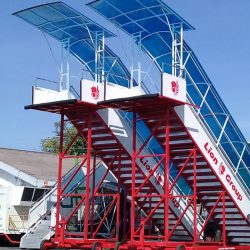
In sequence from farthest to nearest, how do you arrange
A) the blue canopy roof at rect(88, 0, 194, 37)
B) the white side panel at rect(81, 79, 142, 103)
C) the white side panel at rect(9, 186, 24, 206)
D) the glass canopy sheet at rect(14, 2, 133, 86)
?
1. the white side panel at rect(9, 186, 24, 206)
2. the glass canopy sheet at rect(14, 2, 133, 86)
3. the white side panel at rect(81, 79, 142, 103)
4. the blue canopy roof at rect(88, 0, 194, 37)

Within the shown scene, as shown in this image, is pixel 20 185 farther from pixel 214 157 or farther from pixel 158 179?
pixel 214 157

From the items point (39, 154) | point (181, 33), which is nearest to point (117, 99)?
point (181, 33)

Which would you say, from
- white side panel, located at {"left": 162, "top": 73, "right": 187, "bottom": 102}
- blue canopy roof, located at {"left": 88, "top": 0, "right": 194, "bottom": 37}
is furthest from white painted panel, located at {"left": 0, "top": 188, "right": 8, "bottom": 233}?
white side panel, located at {"left": 162, "top": 73, "right": 187, "bottom": 102}

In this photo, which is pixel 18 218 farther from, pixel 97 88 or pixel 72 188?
pixel 97 88

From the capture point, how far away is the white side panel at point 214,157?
22.1m

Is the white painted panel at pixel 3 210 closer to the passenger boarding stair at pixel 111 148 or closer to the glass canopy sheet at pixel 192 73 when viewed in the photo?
the passenger boarding stair at pixel 111 148

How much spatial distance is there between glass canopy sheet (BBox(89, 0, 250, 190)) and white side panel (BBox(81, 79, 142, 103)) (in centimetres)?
168

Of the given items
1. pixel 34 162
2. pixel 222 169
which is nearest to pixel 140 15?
pixel 222 169

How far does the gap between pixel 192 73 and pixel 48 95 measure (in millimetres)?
5318

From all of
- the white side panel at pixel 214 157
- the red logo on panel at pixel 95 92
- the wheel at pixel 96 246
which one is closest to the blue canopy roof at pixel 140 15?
the red logo on panel at pixel 95 92

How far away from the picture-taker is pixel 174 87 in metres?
21.4

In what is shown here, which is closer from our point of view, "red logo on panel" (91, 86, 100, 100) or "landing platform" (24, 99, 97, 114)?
"landing platform" (24, 99, 97, 114)

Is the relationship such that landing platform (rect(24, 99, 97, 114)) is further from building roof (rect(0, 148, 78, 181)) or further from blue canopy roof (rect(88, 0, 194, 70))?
building roof (rect(0, 148, 78, 181))

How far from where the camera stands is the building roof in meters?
35.8
